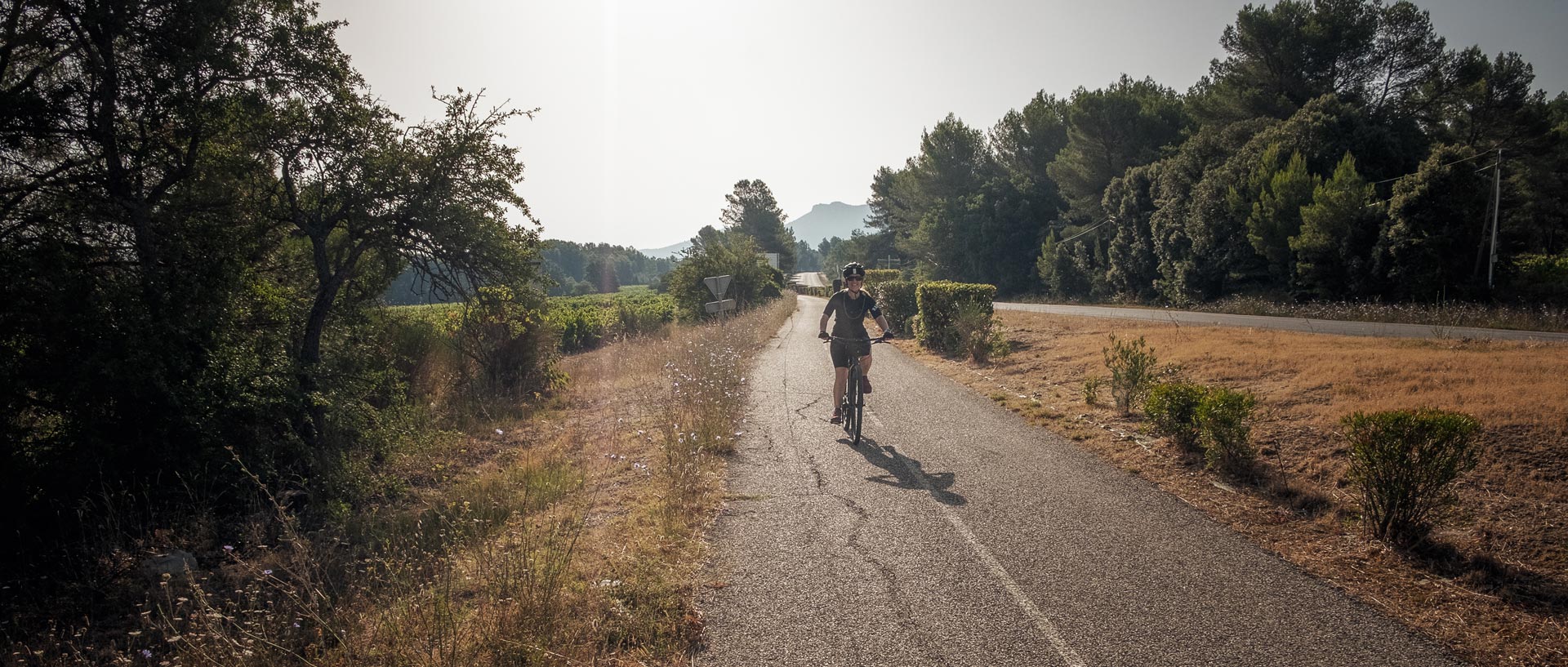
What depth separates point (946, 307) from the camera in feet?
56.2

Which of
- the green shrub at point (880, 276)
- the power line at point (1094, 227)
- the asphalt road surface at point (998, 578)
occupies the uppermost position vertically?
the power line at point (1094, 227)

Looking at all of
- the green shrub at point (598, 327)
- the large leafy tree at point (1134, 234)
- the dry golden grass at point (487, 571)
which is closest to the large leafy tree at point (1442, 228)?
the large leafy tree at point (1134, 234)

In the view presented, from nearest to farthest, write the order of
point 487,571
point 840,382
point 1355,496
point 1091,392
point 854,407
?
point 487,571
point 1355,496
point 854,407
point 840,382
point 1091,392

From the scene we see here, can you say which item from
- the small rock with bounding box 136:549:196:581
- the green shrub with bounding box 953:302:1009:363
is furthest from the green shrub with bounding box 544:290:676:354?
the small rock with bounding box 136:549:196:581

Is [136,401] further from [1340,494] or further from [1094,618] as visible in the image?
[1340,494]

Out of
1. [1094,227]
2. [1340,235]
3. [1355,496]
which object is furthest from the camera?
[1094,227]

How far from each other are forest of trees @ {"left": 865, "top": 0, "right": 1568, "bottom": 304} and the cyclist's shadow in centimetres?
2408

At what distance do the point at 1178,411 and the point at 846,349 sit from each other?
3852 mm

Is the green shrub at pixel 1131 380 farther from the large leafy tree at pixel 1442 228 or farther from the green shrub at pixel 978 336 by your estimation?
the large leafy tree at pixel 1442 228

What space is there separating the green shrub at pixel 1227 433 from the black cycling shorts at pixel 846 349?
3.71m

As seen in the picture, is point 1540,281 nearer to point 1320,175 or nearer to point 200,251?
point 1320,175

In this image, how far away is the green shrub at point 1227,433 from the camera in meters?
6.08

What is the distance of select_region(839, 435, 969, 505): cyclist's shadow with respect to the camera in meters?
5.81

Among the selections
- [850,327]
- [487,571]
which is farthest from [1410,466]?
[487,571]
